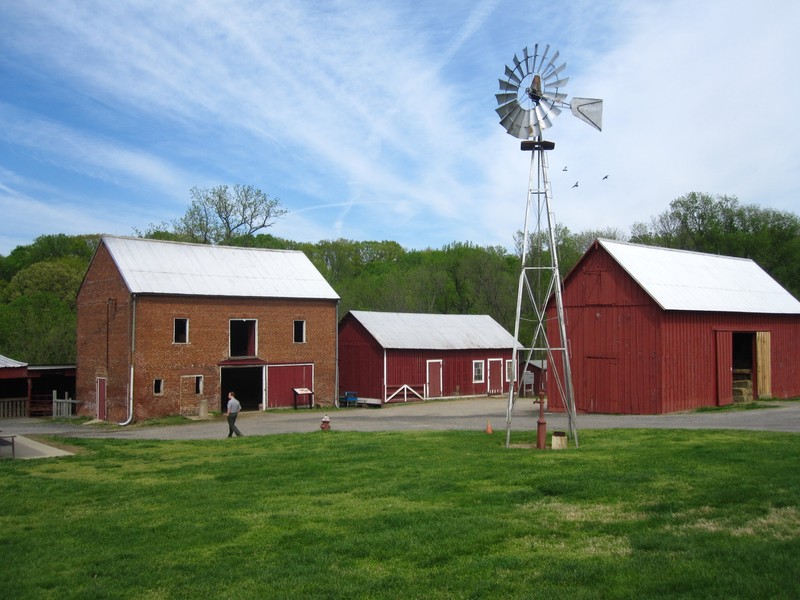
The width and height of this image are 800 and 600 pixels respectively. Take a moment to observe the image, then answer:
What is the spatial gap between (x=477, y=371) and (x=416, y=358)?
5327mm

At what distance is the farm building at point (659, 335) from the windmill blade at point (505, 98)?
13906 millimetres

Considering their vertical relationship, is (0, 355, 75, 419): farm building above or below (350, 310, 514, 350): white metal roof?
below

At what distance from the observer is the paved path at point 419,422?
26.2 meters

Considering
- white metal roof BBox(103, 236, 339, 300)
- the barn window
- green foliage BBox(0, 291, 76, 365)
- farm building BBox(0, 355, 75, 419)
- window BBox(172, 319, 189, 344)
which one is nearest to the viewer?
window BBox(172, 319, 189, 344)

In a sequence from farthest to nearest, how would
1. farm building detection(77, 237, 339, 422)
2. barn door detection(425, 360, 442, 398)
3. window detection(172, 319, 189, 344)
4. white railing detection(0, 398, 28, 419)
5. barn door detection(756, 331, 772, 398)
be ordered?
barn door detection(425, 360, 442, 398) < white railing detection(0, 398, 28, 419) < window detection(172, 319, 189, 344) < farm building detection(77, 237, 339, 422) < barn door detection(756, 331, 772, 398)

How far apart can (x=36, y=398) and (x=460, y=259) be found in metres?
48.7

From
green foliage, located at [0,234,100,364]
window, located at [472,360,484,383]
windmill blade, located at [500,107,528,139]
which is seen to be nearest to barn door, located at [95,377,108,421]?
green foliage, located at [0,234,100,364]

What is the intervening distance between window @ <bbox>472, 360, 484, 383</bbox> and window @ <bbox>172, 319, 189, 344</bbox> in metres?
18.9

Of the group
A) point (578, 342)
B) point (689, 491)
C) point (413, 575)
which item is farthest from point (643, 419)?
point (413, 575)

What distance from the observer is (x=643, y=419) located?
28609 millimetres

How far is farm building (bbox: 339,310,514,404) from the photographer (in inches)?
1826

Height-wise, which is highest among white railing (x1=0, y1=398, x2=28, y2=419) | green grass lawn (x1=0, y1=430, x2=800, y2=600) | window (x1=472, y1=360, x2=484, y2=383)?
window (x1=472, y1=360, x2=484, y2=383)

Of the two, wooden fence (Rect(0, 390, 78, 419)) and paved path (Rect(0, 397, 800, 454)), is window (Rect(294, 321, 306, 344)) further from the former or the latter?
wooden fence (Rect(0, 390, 78, 419))

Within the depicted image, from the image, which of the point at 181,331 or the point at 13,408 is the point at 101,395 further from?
the point at 13,408
